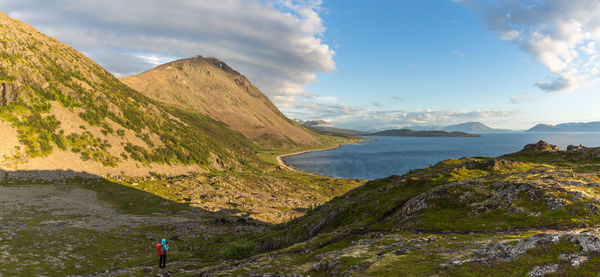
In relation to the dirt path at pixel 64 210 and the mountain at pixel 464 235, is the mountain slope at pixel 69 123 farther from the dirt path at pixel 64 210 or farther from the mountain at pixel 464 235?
the mountain at pixel 464 235

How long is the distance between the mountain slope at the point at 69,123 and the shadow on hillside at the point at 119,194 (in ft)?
11.5

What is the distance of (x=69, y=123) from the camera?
98188 mm

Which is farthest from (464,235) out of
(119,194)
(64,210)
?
(119,194)

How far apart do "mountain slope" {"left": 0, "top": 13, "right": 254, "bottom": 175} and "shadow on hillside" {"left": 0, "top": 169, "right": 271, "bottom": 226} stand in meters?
3.51

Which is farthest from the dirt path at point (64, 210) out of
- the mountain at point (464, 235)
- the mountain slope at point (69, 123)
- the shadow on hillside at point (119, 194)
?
the mountain at point (464, 235)

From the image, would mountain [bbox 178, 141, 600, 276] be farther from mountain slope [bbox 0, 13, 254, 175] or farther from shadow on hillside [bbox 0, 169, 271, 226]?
mountain slope [bbox 0, 13, 254, 175]

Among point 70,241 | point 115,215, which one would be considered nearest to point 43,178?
point 115,215

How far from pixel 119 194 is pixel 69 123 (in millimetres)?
46945

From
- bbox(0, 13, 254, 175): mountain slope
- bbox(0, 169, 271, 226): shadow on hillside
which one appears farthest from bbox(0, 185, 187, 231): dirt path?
bbox(0, 13, 254, 175): mountain slope

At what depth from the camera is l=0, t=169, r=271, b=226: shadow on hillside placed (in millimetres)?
66500

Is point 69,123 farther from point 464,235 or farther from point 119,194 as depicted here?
point 464,235

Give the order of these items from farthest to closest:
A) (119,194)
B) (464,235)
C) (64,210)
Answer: (119,194), (64,210), (464,235)

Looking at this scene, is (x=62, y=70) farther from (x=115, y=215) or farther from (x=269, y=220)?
(x=269, y=220)

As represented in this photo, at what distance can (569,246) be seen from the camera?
12.6 metres
